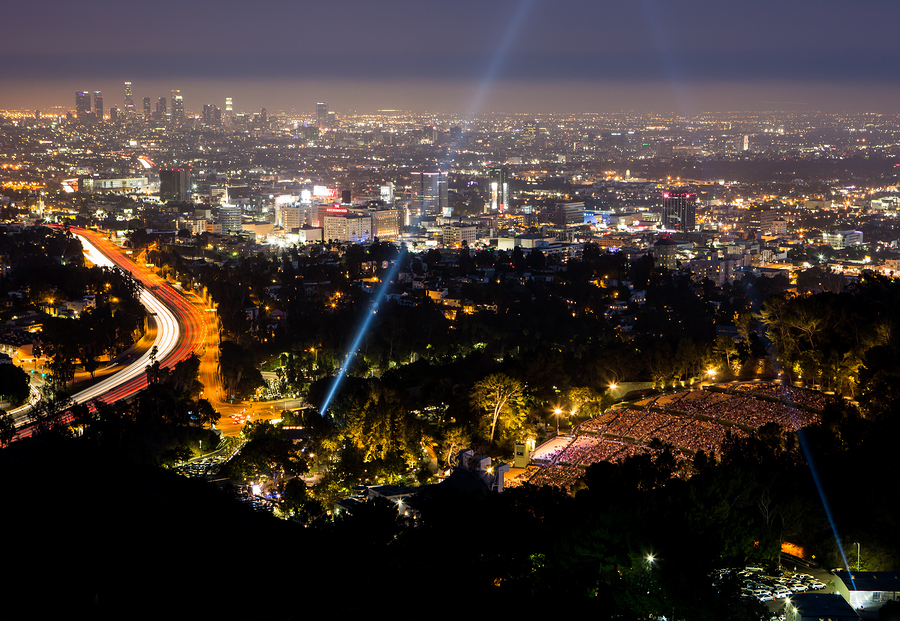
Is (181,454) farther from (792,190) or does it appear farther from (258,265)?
(792,190)

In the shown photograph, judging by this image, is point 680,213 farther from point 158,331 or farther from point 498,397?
point 498,397

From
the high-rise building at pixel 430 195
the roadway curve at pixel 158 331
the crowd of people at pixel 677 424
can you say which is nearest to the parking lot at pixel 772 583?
the crowd of people at pixel 677 424

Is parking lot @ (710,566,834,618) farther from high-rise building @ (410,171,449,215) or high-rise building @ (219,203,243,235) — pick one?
high-rise building @ (410,171,449,215)

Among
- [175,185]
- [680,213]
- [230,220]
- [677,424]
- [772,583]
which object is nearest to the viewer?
[772,583]

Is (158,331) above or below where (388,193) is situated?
below

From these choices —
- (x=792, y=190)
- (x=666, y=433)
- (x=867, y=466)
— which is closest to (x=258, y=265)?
(x=666, y=433)

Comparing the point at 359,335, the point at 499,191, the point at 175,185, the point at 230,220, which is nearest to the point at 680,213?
the point at 499,191

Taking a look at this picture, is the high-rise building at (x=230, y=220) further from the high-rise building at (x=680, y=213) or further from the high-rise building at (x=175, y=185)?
the high-rise building at (x=680, y=213)
